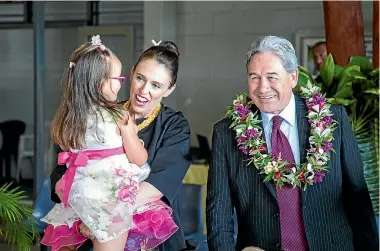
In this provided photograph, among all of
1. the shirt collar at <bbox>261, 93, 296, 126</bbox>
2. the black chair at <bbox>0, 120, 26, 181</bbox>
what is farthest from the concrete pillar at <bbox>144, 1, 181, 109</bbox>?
the shirt collar at <bbox>261, 93, 296, 126</bbox>

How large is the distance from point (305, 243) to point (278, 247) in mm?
86

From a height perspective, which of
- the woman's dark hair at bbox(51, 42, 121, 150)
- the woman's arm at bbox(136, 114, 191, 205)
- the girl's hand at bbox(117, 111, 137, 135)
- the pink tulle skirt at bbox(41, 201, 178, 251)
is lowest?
the pink tulle skirt at bbox(41, 201, 178, 251)

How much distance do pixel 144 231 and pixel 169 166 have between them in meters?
0.22

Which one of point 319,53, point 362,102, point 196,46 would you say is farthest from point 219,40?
point 362,102

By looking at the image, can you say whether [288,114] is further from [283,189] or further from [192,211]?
[192,211]

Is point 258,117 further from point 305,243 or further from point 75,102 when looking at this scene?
point 75,102

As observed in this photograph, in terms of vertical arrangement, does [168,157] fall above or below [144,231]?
above

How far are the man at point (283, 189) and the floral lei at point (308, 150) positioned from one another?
27mm

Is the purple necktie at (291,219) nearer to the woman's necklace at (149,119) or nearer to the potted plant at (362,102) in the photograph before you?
the woman's necklace at (149,119)

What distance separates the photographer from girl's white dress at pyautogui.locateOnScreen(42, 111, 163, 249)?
1.92 meters

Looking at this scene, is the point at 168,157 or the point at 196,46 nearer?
the point at 168,157

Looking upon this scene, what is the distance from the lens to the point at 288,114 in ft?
6.84

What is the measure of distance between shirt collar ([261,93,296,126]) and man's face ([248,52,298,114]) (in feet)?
0.17

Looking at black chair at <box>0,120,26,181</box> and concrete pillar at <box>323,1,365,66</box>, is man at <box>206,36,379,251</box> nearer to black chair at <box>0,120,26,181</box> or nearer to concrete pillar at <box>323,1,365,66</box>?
concrete pillar at <box>323,1,365,66</box>
